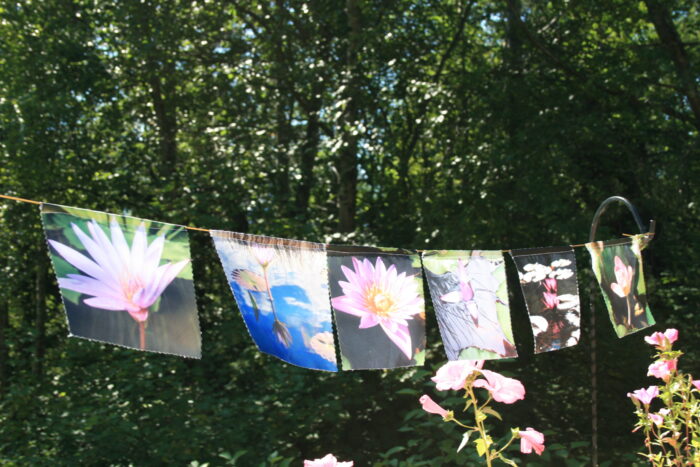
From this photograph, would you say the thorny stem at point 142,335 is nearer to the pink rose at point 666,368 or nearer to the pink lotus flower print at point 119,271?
the pink lotus flower print at point 119,271

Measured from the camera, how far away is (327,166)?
6.46m

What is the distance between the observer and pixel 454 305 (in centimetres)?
287

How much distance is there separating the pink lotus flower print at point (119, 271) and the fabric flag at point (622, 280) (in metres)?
2.09

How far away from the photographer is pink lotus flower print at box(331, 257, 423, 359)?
2518 mm

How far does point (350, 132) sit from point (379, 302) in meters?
3.24

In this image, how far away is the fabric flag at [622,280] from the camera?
3.30 meters

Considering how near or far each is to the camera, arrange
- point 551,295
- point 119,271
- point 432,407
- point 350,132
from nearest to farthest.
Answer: point 432,407 → point 119,271 → point 551,295 → point 350,132

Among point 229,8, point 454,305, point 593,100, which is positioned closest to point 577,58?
point 593,100

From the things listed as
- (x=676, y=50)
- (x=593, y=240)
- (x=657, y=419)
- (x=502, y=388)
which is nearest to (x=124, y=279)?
(x=502, y=388)

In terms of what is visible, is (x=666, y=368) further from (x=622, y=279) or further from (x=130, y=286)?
(x=130, y=286)

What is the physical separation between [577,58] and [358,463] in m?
3.92

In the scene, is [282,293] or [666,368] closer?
[666,368]

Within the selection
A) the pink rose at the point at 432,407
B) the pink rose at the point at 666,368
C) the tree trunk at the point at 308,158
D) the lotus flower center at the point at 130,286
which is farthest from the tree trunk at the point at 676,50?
the lotus flower center at the point at 130,286

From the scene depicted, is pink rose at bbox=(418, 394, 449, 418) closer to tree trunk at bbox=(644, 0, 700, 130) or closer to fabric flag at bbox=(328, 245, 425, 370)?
fabric flag at bbox=(328, 245, 425, 370)
